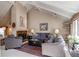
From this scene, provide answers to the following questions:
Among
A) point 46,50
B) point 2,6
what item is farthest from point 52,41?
point 2,6

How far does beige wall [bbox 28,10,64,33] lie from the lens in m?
2.94

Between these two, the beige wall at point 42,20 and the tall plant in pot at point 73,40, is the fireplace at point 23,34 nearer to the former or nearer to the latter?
the beige wall at point 42,20

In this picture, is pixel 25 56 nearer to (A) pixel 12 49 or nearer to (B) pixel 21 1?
(A) pixel 12 49

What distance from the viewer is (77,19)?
9.44ft

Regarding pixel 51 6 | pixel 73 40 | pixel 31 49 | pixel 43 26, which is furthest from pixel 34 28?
pixel 73 40

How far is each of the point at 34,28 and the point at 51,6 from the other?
0.53 m

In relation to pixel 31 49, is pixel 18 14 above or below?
Result: above

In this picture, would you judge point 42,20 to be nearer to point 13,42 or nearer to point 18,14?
point 18,14

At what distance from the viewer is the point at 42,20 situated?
2967mm

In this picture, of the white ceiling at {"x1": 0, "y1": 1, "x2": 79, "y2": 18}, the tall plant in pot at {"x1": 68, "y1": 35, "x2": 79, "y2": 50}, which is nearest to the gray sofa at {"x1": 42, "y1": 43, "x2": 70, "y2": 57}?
the tall plant in pot at {"x1": 68, "y1": 35, "x2": 79, "y2": 50}

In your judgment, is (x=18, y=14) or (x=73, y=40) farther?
(x=18, y=14)

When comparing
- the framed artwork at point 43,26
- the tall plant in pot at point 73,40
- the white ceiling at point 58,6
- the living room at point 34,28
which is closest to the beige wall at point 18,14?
the living room at point 34,28

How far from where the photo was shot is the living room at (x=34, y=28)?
9.52 feet

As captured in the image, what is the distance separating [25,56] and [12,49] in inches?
10.9
